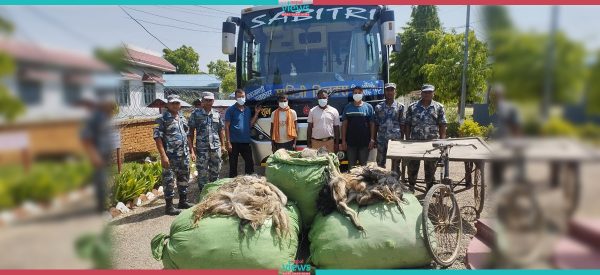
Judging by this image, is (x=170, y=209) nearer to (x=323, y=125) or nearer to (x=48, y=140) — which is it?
(x=323, y=125)

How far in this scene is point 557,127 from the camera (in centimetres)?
66

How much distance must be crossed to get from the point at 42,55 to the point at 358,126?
180 inches

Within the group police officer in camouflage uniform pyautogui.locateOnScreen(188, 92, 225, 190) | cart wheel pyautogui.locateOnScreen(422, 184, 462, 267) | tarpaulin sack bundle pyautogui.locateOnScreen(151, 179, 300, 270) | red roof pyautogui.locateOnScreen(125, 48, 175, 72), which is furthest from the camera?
police officer in camouflage uniform pyautogui.locateOnScreen(188, 92, 225, 190)

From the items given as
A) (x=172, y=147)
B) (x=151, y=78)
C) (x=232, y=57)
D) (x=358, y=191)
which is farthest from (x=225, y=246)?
(x=232, y=57)

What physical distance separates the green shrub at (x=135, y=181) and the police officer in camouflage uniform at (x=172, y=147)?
0.58m

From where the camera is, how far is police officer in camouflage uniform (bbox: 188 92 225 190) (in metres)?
5.52

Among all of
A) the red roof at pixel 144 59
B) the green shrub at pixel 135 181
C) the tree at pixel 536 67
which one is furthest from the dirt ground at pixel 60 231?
the green shrub at pixel 135 181

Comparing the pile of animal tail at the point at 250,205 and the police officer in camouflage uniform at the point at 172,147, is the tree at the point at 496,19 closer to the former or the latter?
the pile of animal tail at the point at 250,205

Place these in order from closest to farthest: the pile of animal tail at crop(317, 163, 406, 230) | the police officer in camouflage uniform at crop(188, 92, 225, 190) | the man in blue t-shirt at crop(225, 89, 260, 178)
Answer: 1. the pile of animal tail at crop(317, 163, 406, 230)
2. the police officer in camouflage uniform at crop(188, 92, 225, 190)
3. the man in blue t-shirt at crop(225, 89, 260, 178)

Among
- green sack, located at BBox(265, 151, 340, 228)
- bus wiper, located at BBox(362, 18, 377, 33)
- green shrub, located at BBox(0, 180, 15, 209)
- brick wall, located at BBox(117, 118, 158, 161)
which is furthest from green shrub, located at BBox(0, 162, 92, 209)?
brick wall, located at BBox(117, 118, 158, 161)

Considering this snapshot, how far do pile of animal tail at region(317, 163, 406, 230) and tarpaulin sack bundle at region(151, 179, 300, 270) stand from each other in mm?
413

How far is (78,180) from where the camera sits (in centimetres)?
75

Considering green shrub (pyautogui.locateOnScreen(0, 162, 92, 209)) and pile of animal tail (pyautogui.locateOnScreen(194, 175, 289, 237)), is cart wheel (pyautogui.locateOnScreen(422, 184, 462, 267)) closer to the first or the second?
pile of animal tail (pyautogui.locateOnScreen(194, 175, 289, 237))

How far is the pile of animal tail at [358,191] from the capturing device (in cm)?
300
